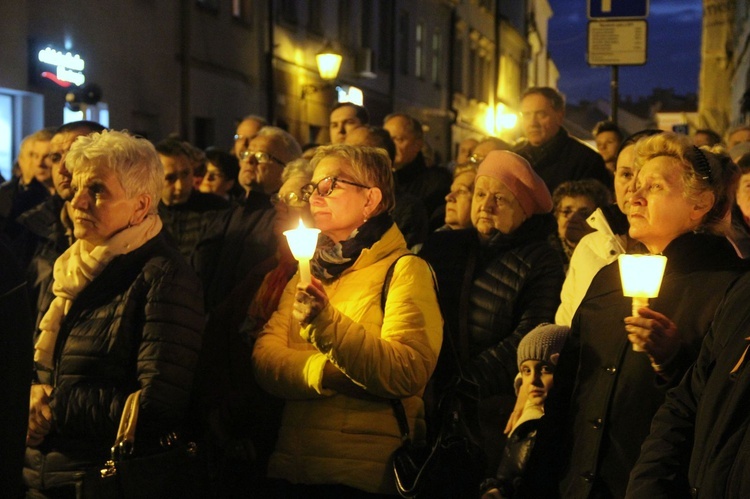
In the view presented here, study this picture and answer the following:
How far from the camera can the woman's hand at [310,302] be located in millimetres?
4117

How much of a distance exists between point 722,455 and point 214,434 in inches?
93.9

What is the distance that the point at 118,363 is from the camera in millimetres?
4672

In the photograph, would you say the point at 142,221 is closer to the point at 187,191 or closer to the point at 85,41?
the point at 187,191

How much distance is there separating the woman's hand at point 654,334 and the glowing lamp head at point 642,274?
101 mm

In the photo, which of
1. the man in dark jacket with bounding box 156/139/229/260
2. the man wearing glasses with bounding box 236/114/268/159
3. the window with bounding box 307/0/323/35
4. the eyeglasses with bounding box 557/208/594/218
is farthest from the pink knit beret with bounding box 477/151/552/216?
the window with bounding box 307/0/323/35

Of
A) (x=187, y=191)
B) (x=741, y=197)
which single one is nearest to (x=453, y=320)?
(x=741, y=197)

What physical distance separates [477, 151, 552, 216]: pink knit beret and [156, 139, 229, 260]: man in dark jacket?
8.72ft

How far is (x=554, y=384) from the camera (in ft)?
14.3

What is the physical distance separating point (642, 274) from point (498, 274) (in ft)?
7.63

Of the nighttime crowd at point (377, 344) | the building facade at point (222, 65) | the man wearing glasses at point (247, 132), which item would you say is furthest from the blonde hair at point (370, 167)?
the building facade at point (222, 65)

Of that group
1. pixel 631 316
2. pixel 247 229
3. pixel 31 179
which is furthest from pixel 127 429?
pixel 31 179

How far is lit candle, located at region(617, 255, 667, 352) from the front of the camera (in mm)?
3479

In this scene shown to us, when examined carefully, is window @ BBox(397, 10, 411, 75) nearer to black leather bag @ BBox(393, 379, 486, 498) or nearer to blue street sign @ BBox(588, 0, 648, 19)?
blue street sign @ BBox(588, 0, 648, 19)

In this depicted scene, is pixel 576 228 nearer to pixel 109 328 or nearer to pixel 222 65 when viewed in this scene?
pixel 109 328
